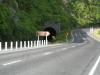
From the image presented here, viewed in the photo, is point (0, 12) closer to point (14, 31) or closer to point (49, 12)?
point (14, 31)

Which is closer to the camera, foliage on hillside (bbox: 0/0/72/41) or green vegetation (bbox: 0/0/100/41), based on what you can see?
foliage on hillside (bbox: 0/0/72/41)

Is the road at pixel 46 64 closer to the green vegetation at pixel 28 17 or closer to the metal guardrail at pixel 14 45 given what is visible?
the metal guardrail at pixel 14 45

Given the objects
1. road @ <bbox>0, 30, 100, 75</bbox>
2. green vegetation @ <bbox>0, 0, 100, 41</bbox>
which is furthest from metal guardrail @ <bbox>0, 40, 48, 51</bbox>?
road @ <bbox>0, 30, 100, 75</bbox>

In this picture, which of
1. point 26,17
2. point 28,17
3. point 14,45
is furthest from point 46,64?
point 28,17

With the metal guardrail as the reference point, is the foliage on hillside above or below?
above

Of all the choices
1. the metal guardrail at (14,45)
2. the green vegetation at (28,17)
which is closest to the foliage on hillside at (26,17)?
the green vegetation at (28,17)

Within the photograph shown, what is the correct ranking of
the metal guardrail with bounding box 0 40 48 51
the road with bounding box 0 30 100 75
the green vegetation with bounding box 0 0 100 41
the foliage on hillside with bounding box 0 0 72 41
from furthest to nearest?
the green vegetation with bounding box 0 0 100 41, the foliage on hillside with bounding box 0 0 72 41, the metal guardrail with bounding box 0 40 48 51, the road with bounding box 0 30 100 75

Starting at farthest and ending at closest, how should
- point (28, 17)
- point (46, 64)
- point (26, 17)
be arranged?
point (28, 17)
point (26, 17)
point (46, 64)

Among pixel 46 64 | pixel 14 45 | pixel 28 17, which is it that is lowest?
pixel 14 45

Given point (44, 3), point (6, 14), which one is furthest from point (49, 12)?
point (6, 14)

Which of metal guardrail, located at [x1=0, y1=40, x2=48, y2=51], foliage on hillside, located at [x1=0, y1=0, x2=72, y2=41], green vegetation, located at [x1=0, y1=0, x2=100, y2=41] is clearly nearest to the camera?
metal guardrail, located at [x1=0, y1=40, x2=48, y2=51]

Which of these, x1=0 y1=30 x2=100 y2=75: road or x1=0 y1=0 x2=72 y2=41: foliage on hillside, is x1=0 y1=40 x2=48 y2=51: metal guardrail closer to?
x1=0 y1=0 x2=72 y2=41: foliage on hillside

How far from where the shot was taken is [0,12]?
5350cm

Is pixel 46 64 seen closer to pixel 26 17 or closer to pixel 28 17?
pixel 26 17
